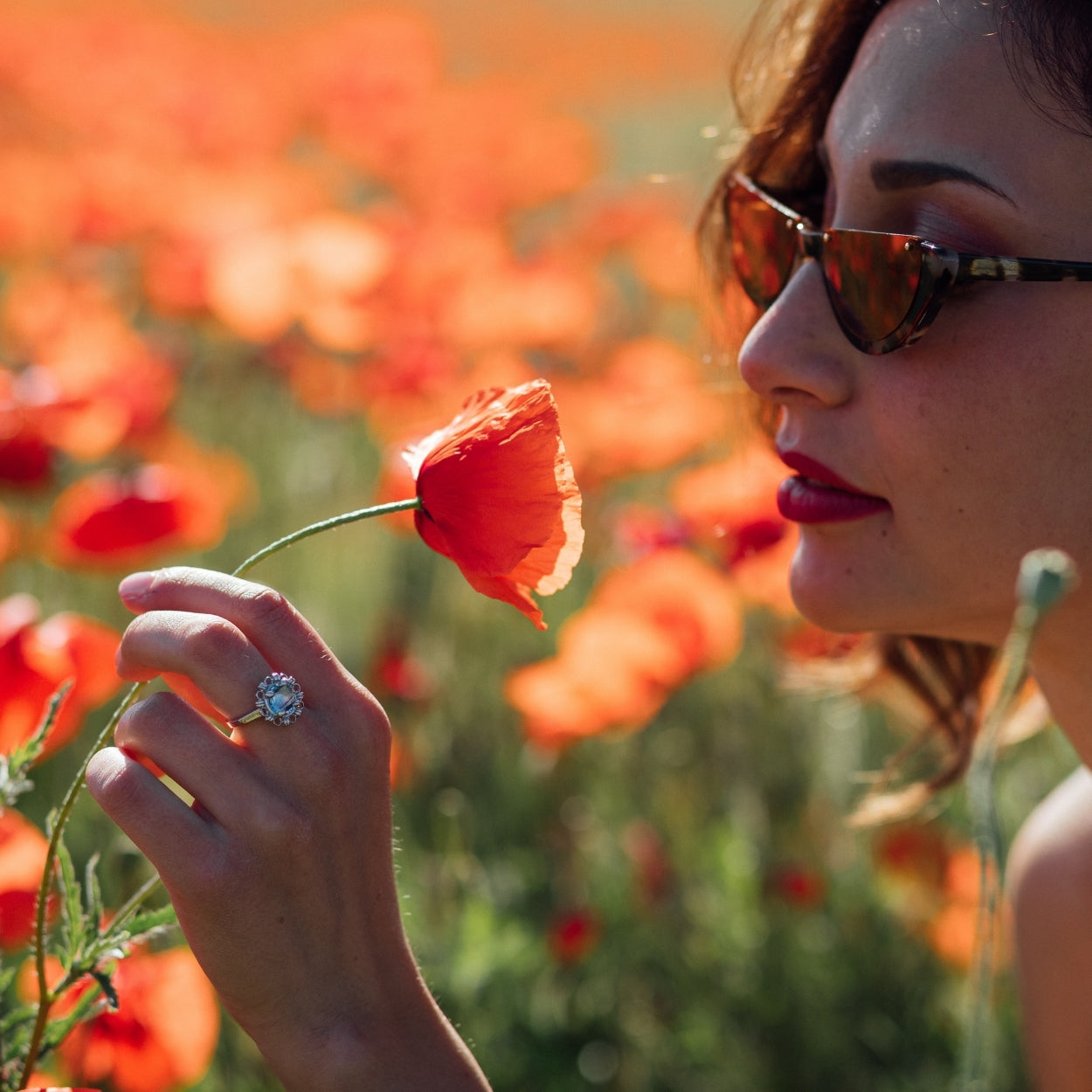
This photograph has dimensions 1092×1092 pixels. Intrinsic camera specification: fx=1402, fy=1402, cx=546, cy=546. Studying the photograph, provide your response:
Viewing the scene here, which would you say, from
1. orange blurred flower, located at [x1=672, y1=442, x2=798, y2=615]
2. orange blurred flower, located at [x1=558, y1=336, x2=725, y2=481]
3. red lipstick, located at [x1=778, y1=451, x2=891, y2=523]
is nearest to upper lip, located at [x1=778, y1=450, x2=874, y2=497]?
red lipstick, located at [x1=778, y1=451, x2=891, y2=523]

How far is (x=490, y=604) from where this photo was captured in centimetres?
299

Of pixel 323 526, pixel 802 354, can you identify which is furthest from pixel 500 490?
pixel 802 354

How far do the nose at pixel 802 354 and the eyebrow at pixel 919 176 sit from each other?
0.12m

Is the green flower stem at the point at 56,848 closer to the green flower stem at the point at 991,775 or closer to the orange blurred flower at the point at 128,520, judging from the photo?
the green flower stem at the point at 991,775

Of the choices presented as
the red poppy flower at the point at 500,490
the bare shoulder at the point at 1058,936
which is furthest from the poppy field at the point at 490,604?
the bare shoulder at the point at 1058,936

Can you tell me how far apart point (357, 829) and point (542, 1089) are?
131 centimetres

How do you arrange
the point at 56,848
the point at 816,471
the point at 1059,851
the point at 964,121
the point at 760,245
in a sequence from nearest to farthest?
the point at 56,848
the point at 964,121
the point at 816,471
the point at 760,245
the point at 1059,851

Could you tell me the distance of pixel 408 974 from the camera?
0.99m

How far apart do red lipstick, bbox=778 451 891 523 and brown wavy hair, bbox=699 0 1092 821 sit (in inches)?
14.2

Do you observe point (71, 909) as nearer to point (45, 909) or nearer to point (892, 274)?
point (45, 909)

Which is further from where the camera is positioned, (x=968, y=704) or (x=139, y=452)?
(x=139, y=452)

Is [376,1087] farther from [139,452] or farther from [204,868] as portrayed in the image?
[139,452]

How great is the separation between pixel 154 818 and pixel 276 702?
0.10m

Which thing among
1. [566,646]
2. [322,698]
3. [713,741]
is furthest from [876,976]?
[322,698]
